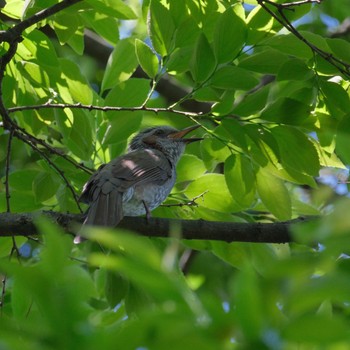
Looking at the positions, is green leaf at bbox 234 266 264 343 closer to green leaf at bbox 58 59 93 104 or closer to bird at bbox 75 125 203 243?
bird at bbox 75 125 203 243

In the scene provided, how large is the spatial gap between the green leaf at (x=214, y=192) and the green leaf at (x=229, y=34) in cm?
86

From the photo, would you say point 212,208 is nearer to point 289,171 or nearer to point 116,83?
point 289,171

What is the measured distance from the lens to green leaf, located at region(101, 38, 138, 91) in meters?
4.16

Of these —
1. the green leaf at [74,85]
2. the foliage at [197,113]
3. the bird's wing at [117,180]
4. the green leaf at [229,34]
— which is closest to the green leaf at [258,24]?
the foliage at [197,113]

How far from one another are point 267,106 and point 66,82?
122cm

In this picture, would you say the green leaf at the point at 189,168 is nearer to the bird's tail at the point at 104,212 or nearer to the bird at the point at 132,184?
the bird at the point at 132,184

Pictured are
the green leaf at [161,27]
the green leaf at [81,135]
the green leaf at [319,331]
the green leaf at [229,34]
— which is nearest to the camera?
the green leaf at [319,331]

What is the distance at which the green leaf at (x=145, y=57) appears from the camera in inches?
145

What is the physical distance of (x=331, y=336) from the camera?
1.05 metres

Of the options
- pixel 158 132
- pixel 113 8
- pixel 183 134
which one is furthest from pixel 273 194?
pixel 158 132

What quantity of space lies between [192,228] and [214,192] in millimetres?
498

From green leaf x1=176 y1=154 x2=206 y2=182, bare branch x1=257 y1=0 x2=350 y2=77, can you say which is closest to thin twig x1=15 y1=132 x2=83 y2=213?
green leaf x1=176 y1=154 x2=206 y2=182

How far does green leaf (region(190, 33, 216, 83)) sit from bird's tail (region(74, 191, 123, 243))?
3.09ft

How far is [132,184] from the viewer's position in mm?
4547
